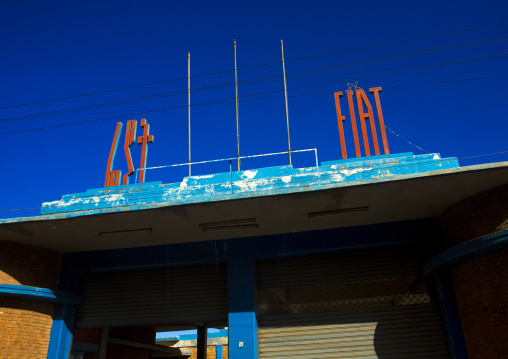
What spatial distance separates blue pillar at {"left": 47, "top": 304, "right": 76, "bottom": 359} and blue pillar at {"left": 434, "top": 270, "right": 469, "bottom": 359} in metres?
10.3

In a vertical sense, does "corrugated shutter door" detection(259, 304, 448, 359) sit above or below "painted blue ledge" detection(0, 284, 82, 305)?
below

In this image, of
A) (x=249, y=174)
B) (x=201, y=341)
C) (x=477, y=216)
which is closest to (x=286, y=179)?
(x=249, y=174)

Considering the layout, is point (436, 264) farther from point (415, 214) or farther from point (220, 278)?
point (220, 278)

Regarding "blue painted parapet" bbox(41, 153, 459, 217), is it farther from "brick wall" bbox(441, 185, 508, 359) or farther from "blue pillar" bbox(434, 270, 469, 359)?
"blue pillar" bbox(434, 270, 469, 359)

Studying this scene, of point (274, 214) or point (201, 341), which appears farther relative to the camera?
point (201, 341)

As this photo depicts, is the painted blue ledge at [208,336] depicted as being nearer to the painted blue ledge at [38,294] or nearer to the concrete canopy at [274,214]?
the painted blue ledge at [38,294]

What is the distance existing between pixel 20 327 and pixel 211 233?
18.5 ft

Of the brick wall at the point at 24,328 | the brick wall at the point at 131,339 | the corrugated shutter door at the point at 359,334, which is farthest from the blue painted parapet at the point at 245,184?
the brick wall at the point at 131,339

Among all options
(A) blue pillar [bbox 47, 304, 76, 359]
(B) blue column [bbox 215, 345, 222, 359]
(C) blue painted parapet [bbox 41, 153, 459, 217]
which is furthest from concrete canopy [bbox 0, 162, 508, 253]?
(B) blue column [bbox 215, 345, 222, 359]

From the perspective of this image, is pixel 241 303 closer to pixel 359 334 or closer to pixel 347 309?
pixel 347 309

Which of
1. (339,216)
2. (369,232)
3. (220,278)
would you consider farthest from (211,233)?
(369,232)

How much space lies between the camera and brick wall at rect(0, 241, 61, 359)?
37.9ft

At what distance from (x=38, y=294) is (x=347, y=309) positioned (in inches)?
327

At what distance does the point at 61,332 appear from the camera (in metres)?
12.6
